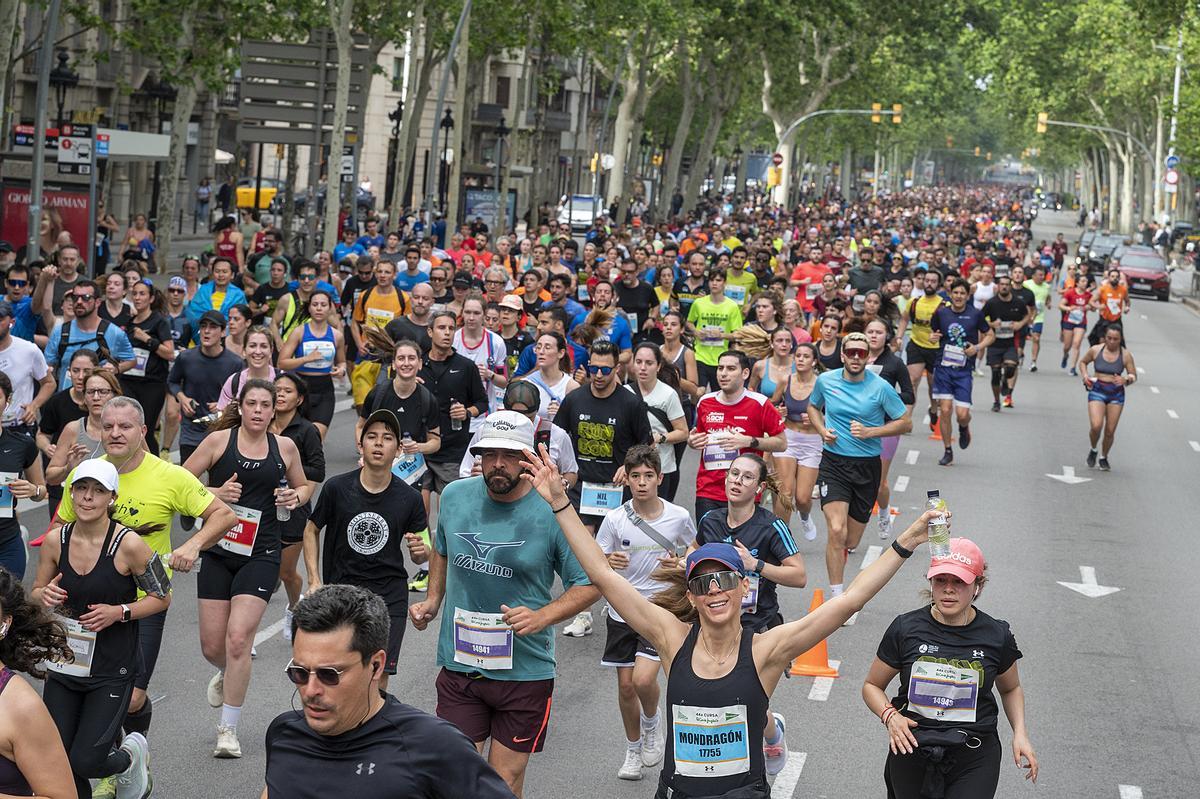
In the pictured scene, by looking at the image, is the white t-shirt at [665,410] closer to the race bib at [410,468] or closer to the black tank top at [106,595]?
the race bib at [410,468]

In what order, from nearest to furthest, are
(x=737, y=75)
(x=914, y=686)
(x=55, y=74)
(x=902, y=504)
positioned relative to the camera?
(x=914, y=686), (x=902, y=504), (x=55, y=74), (x=737, y=75)

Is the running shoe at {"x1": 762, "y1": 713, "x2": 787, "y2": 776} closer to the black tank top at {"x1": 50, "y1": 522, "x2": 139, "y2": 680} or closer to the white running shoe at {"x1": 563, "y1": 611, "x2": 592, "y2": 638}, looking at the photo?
the black tank top at {"x1": 50, "y1": 522, "x2": 139, "y2": 680}

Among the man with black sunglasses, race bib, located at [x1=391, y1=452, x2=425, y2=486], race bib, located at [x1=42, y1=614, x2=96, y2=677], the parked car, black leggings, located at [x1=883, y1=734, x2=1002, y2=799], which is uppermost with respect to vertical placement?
the parked car

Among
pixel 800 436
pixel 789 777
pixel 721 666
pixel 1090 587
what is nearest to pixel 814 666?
pixel 789 777

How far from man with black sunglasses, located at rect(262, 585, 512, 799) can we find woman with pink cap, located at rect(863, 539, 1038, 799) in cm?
279

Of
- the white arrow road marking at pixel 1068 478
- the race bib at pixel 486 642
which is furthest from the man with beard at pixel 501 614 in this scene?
the white arrow road marking at pixel 1068 478

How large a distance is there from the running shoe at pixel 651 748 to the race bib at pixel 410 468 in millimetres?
3019

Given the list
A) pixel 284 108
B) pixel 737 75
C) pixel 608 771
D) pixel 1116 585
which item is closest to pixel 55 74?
pixel 284 108

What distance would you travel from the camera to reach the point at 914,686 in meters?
6.80

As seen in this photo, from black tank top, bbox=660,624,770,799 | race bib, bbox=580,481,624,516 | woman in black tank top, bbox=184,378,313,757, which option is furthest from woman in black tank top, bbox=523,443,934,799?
race bib, bbox=580,481,624,516

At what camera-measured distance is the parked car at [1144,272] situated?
57.2 meters

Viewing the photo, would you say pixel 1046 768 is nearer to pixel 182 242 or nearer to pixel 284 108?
pixel 284 108

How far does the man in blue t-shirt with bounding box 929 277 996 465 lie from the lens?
19375 millimetres

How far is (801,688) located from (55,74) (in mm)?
23538
